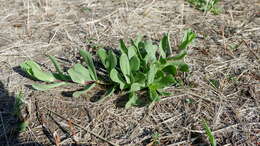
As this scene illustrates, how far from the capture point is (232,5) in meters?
2.60

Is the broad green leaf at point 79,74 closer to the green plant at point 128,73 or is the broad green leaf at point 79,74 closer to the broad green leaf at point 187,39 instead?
the green plant at point 128,73

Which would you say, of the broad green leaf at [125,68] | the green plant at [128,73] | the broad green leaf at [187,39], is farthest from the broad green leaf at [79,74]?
the broad green leaf at [187,39]

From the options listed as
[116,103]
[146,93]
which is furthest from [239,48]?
[116,103]

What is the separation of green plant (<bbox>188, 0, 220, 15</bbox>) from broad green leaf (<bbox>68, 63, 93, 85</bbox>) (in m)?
1.29

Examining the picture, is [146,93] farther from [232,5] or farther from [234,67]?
[232,5]

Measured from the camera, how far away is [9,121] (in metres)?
1.55

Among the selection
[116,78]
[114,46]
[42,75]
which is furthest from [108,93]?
[114,46]

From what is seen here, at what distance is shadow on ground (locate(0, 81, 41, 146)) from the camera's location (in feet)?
4.80

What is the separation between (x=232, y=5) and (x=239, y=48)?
2.30ft

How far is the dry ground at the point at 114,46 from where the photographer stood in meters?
1.49

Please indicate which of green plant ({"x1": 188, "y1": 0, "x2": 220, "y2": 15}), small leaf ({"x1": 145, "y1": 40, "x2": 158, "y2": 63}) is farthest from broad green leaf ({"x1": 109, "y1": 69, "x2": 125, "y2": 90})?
green plant ({"x1": 188, "y1": 0, "x2": 220, "y2": 15})

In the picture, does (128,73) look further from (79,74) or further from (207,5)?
(207,5)

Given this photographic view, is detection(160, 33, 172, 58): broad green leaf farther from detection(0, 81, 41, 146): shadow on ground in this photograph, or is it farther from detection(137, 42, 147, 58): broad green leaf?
detection(0, 81, 41, 146): shadow on ground

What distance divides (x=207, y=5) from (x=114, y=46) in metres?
0.96
